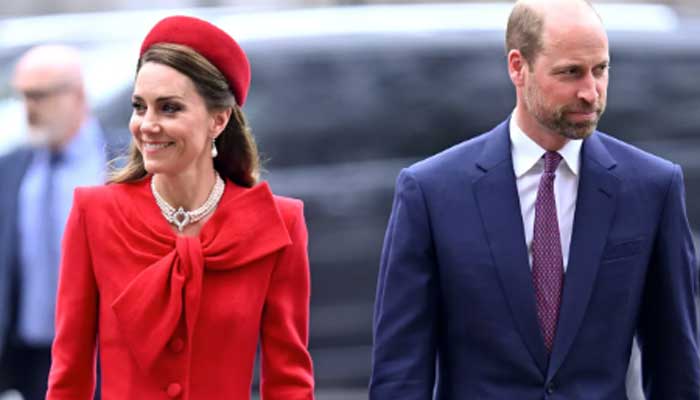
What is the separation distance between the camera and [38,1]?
1031cm

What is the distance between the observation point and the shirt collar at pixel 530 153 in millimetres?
4230

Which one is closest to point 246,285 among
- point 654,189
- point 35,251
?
point 654,189

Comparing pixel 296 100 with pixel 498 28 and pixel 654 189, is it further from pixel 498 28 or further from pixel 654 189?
pixel 654 189

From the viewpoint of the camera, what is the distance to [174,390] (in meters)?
4.04

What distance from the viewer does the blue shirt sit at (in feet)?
19.4

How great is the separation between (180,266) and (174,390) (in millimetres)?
290

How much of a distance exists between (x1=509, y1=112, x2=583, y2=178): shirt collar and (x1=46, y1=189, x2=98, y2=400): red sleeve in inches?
41.6

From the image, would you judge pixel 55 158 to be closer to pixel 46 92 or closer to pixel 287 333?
pixel 46 92

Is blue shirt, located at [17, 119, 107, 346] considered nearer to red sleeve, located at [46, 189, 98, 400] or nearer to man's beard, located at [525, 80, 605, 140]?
red sleeve, located at [46, 189, 98, 400]

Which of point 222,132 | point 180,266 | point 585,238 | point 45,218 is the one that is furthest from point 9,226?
point 585,238

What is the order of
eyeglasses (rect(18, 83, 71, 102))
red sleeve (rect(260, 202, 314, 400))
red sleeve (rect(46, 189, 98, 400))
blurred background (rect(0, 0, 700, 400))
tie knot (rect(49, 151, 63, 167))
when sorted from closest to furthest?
red sleeve (rect(46, 189, 98, 400)) < red sleeve (rect(260, 202, 314, 400)) < tie knot (rect(49, 151, 63, 167)) < eyeglasses (rect(18, 83, 71, 102)) < blurred background (rect(0, 0, 700, 400))

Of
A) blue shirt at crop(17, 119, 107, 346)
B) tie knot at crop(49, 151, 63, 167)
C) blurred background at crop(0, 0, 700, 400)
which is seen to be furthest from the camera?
blurred background at crop(0, 0, 700, 400)

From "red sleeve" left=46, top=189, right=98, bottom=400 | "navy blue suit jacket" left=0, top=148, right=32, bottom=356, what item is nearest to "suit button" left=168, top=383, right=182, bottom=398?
"red sleeve" left=46, top=189, right=98, bottom=400

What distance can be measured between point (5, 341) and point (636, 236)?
101 inches
